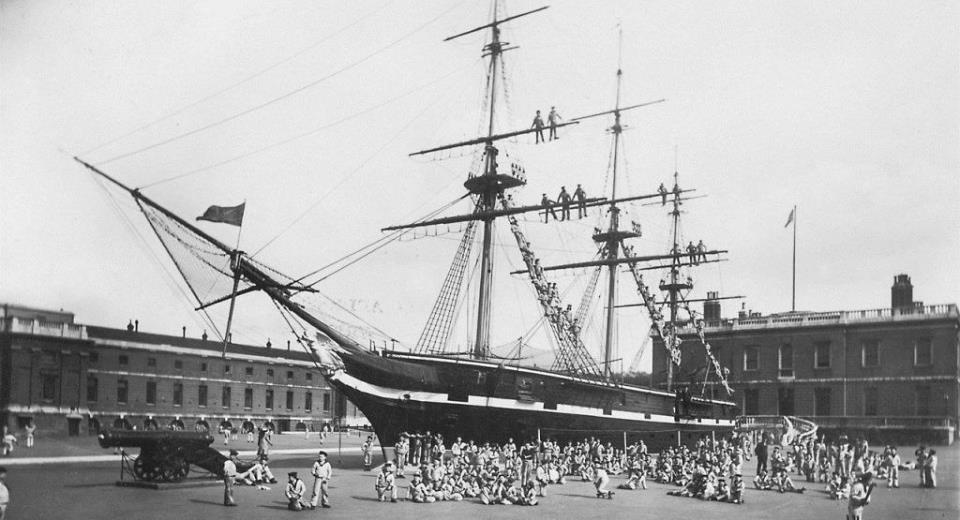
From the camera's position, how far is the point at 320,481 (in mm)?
16641

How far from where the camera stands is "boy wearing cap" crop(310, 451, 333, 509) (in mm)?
16422

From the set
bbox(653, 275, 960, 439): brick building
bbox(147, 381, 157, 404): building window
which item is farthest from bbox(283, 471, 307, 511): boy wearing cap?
bbox(147, 381, 157, 404): building window

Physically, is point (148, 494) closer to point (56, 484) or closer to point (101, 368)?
point (56, 484)

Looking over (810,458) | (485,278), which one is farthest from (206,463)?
(810,458)

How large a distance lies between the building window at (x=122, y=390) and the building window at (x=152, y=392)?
7.47 ft

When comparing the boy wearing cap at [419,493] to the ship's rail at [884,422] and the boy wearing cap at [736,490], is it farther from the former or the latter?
the ship's rail at [884,422]

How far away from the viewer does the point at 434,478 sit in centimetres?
1872

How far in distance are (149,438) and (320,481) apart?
420 cm

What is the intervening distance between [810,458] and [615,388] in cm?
1035

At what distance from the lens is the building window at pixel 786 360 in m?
50.6

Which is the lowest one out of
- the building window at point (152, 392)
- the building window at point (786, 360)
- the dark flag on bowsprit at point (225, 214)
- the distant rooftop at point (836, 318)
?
the building window at point (152, 392)

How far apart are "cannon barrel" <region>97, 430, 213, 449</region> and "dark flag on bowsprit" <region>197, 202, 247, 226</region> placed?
5.11m

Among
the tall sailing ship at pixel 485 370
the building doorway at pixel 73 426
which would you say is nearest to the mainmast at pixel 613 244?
the tall sailing ship at pixel 485 370

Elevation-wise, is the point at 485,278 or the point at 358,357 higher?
the point at 485,278
